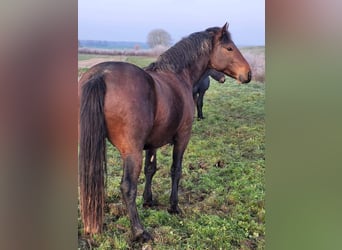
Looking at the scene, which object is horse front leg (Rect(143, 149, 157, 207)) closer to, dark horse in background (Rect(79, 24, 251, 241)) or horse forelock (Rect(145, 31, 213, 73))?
dark horse in background (Rect(79, 24, 251, 241))

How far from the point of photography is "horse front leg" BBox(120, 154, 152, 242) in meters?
1.22

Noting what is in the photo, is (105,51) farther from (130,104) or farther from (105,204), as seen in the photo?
(105,204)

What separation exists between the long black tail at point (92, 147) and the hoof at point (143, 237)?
174mm

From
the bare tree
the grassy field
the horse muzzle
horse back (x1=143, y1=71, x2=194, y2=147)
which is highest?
the bare tree

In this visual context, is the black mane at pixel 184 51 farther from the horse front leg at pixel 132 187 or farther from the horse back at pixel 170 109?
the horse front leg at pixel 132 187

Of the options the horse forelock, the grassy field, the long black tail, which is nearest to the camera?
the long black tail

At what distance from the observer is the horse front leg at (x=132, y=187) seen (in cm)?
122

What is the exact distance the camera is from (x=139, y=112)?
1219mm

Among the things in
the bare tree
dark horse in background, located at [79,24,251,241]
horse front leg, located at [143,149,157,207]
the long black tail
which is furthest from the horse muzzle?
the long black tail

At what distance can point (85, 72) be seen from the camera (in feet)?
4.05

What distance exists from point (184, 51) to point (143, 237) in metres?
0.73

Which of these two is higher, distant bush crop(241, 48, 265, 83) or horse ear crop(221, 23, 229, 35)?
horse ear crop(221, 23, 229, 35)

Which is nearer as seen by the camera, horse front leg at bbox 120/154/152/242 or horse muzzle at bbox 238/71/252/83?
horse front leg at bbox 120/154/152/242

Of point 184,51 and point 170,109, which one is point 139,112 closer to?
point 170,109
